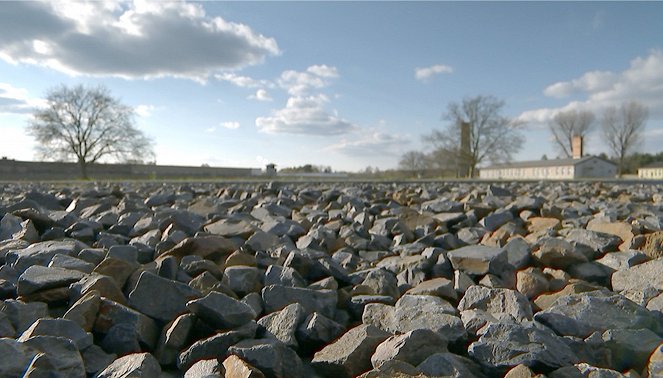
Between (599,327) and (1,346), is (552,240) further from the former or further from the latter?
(1,346)

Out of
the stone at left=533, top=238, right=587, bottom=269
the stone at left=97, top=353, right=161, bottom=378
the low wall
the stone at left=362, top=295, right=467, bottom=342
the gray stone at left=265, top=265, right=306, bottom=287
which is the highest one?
the low wall

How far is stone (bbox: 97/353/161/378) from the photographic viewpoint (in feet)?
4.25

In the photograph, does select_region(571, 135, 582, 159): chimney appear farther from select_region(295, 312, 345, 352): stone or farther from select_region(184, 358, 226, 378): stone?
select_region(184, 358, 226, 378): stone

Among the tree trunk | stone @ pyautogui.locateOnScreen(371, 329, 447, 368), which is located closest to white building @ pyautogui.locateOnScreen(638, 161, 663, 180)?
the tree trunk

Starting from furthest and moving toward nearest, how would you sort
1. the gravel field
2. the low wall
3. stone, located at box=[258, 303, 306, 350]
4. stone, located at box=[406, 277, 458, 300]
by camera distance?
the low wall
stone, located at box=[406, 277, 458, 300]
stone, located at box=[258, 303, 306, 350]
the gravel field

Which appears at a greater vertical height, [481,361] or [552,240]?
[552,240]

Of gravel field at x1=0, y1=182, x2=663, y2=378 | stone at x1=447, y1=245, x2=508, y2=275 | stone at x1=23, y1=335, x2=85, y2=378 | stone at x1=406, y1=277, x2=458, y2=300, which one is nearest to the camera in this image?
stone at x1=23, y1=335, x2=85, y2=378

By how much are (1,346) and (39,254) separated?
1.14 m

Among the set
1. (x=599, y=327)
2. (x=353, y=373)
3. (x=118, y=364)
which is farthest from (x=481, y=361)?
(x=118, y=364)

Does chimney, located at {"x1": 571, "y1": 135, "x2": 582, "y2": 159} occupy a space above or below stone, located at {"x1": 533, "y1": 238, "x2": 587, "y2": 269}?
above

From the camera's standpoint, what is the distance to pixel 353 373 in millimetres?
1429

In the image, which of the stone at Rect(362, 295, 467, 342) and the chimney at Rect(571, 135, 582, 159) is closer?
the stone at Rect(362, 295, 467, 342)

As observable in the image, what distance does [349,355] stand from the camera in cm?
144

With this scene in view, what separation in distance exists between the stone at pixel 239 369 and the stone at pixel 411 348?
39 cm
